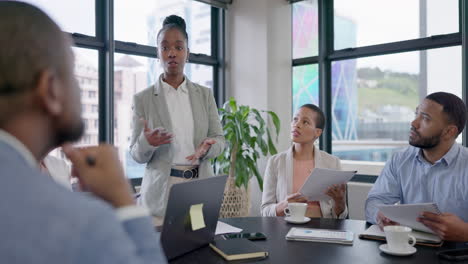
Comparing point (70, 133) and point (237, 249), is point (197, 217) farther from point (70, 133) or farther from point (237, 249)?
point (70, 133)

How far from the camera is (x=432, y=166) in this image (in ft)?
6.20

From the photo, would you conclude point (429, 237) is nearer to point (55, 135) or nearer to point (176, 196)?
point (176, 196)

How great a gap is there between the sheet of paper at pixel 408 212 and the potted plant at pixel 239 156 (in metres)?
2.33

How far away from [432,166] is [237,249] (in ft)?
3.66

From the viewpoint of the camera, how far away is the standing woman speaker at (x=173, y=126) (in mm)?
2146

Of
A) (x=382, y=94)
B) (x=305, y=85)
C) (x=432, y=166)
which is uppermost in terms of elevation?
(x=305, y=85)

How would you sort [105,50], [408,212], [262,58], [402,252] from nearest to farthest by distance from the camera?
[402,252] → [408,212] → [105,50] → [262,58]

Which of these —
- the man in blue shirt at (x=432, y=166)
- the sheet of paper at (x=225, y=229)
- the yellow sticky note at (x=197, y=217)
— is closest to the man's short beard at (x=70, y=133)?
the yellow sticky note at (x=197, y=217)

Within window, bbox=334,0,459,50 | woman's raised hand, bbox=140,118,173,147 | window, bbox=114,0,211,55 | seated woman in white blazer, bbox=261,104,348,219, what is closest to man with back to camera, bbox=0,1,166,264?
woman's raised hand, bbox=140,118,173,147

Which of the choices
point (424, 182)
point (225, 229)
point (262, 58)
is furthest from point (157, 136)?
point (262, 58)

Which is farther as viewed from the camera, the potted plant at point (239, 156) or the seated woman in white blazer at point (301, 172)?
the potted plant at point (239, 156)

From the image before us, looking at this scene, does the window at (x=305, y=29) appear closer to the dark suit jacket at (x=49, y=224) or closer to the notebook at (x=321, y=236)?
the notebook at (x=321, y=236)

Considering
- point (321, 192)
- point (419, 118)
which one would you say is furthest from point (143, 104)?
point (419, 118)

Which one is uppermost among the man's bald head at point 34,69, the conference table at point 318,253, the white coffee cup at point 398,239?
the man's bald head at point 34,69
